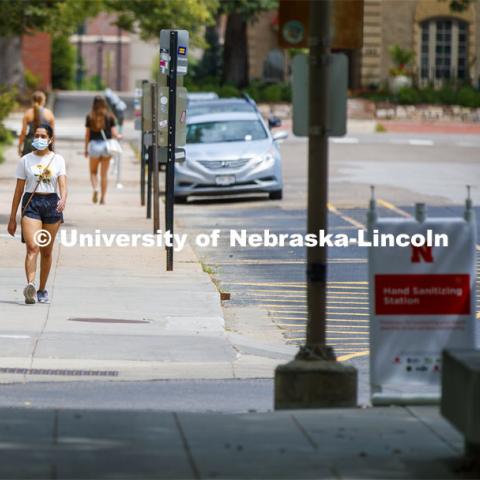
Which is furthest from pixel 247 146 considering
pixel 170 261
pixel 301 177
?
pixel 170 261

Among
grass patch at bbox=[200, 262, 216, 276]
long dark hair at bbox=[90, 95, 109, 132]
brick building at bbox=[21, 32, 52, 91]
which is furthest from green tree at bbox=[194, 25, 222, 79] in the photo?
grass patch at bbox=[200, 262, 216, 276]

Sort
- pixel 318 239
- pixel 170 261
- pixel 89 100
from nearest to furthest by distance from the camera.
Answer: pixel 318 239, pixel 170 261, pixel 89 100

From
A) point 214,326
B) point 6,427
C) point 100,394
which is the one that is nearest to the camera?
point 6,427

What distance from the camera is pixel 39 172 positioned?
1593 centimetres

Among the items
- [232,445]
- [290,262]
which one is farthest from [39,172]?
[232,445]

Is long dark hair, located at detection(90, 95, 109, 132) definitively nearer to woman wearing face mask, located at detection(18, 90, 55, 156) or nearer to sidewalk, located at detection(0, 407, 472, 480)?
woman wearing face mask, located at detection(18, 90, 55, 156)

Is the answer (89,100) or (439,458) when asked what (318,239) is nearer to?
(439,458)

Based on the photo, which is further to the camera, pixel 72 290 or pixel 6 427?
pixel 72 290

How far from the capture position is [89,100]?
70188mm

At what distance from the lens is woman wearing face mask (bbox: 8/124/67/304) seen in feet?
52.1

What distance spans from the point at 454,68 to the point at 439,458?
207 ft

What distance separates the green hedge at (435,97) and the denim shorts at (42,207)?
47.2 meters

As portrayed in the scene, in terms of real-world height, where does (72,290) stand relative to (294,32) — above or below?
below

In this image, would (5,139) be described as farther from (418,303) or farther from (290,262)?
(418,303)
